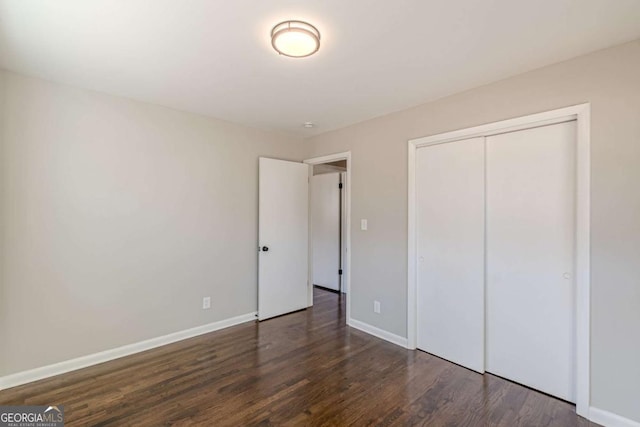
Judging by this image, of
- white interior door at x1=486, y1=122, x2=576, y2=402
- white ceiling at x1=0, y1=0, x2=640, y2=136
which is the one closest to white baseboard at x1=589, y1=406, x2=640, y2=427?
white interior door at x1=486, y1=122, x2=576, y2=402

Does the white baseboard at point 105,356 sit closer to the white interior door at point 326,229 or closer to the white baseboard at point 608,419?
the white interior door at point 326,229

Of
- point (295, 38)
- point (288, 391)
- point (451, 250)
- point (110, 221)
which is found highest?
point (295, 38)

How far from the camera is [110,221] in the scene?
109 inches

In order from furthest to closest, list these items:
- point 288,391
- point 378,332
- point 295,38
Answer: point 378,332
point 288,391
point 295,38

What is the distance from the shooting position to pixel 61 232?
2.51m

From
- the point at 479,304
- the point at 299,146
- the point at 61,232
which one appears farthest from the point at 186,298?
the point at 479,304

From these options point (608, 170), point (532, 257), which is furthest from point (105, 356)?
point (608, 170)

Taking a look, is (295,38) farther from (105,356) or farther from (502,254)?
(105,356)

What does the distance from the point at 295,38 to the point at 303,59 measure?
334mm

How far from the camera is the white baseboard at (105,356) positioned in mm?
2330

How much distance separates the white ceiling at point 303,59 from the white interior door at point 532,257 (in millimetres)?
663

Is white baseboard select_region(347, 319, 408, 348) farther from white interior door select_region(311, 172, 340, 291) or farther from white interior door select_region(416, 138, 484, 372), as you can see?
white interior door select_region(311, 172, 340, 291)

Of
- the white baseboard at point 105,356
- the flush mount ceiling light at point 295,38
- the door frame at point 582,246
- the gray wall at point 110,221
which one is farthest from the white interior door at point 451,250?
the white baseboard at point 105,356

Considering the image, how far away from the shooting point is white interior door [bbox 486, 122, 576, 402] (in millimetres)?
2184
